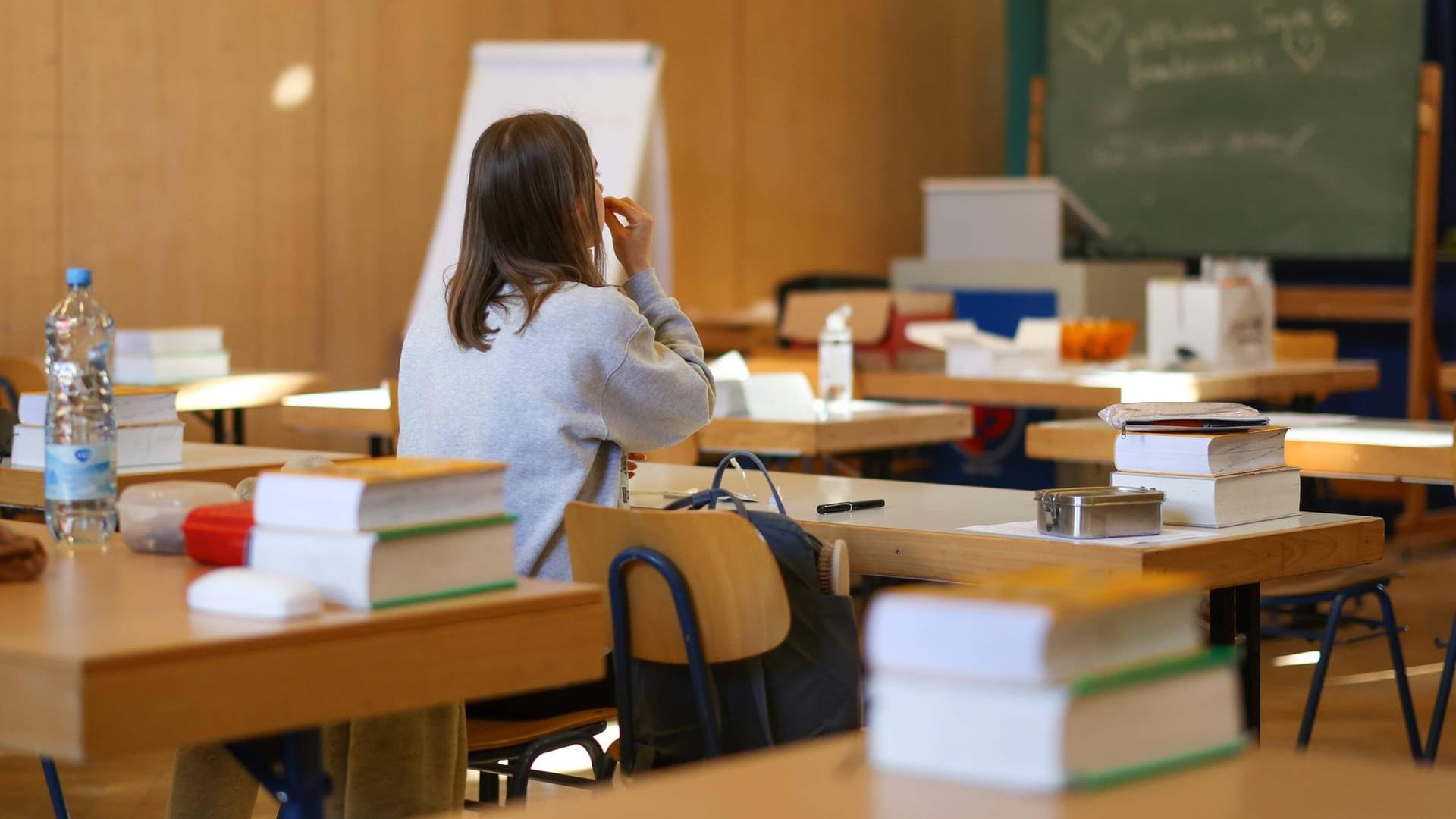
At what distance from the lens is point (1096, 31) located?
7.44m

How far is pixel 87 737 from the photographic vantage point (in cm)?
131

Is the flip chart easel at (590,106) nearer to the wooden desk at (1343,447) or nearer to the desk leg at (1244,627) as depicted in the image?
the wooden desk at (1343,447)

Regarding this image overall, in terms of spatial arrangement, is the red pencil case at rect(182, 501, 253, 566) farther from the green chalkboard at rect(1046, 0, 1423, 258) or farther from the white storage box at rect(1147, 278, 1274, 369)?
the green chalkboard at rect(1046, 0, 1423, 258)

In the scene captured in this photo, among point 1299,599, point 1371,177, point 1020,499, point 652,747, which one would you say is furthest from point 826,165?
point 652,747

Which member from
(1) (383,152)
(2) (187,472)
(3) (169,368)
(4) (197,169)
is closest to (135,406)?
(2) (187,472)

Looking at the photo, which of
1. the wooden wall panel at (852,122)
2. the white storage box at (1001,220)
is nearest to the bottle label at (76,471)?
the white storage box at (1001,220)

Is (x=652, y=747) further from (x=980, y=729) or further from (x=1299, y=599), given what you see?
(x=1299, y=599)

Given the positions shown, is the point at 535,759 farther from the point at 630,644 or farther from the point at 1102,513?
the point at 1102,513

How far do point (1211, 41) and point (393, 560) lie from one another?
6.24 m

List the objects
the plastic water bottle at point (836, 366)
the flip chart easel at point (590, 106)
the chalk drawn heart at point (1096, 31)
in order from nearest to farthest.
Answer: the plastic water bottle at point (836, 366), the flip chart easel at point (590, 106), the chalk drawn heart at point (1096, 31)

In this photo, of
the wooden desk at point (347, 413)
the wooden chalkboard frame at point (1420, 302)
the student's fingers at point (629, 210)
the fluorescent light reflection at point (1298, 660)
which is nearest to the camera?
the student's fingers at point (629, 210)

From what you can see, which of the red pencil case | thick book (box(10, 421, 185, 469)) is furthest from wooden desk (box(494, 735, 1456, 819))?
thick book (box(10, 421, 185, 469))

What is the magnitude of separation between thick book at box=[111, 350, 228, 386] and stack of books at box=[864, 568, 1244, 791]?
13.1ft

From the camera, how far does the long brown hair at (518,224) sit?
7.48 feet
